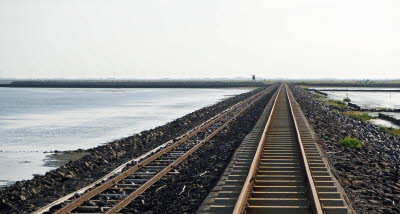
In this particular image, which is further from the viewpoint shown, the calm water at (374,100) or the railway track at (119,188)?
the calm water at (374,100)

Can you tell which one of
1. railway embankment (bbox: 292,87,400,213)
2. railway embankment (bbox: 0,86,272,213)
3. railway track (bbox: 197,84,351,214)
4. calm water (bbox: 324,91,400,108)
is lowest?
calm water (bbox: 324,91,400,108)

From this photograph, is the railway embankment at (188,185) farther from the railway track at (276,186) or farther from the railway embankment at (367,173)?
the railway embankment at (367,173)

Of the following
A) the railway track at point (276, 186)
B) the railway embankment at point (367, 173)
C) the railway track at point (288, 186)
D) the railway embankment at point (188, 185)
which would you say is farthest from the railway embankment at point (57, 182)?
the railway embankment at point (367, 173)

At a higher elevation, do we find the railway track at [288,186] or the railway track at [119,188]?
the railway track at [288,186]

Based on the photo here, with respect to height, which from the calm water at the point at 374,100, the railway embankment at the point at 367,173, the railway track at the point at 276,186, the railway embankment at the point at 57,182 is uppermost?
the railway track at the point at 276,186

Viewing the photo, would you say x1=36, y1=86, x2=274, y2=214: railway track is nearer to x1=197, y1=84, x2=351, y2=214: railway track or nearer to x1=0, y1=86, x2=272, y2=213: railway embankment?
x1=0, y1=86, x2=272, y2=213: railway embankment

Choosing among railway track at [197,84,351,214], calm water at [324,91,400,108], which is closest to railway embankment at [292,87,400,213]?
railway track at [197,84,351,214]

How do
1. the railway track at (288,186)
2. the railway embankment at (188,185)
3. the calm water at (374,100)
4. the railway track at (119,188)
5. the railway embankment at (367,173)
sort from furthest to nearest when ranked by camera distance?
the calm water at (374,100), the railway embankment at (367,173), the railway embankment at (188,185), the railway track at (119,188), the railway track at (288,186)

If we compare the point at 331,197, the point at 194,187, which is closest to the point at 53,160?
the point at 194,187

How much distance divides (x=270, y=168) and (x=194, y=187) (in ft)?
7.89

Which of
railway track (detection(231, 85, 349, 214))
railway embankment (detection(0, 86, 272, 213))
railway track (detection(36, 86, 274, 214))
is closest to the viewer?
railway track (detection(231, 85, 349, 214))

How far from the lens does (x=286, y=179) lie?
11438mm

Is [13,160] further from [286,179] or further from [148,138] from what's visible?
[286,179]

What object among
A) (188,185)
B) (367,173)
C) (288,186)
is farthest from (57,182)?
(367,173)
